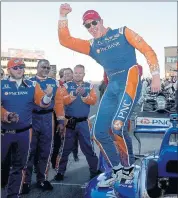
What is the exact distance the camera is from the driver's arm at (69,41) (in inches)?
143

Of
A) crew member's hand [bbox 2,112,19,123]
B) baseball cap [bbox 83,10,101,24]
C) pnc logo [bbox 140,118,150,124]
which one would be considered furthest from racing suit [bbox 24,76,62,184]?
pnc logo [bbox 140,118,150,124]

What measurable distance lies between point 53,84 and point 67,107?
0.65 meters

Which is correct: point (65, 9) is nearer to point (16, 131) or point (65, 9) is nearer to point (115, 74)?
point (115, 74)

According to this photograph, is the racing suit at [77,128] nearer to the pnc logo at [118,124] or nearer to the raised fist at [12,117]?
the pnc logo at [118,124]

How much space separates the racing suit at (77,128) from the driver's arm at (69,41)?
84 centimetres

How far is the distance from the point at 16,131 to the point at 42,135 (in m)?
0.68

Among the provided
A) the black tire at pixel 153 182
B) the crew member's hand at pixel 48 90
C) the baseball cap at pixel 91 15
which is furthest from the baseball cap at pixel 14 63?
the black tire at pixel 153 182

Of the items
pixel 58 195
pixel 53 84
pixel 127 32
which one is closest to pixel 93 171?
pixel 58 195

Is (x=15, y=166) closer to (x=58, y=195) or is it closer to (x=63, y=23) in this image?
(x=58, y=195)

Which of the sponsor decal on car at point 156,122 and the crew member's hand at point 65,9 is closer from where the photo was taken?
the sponsor decal on car at point 156,122

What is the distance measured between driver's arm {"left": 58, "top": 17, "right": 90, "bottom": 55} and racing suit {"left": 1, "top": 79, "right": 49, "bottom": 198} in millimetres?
652

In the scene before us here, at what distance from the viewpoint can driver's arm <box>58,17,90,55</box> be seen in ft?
11.9

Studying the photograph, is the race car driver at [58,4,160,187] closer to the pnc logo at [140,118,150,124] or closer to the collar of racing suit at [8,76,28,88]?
the pnc logo at [140,118,150,124]

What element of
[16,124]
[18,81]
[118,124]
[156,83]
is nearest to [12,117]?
[16,124]
